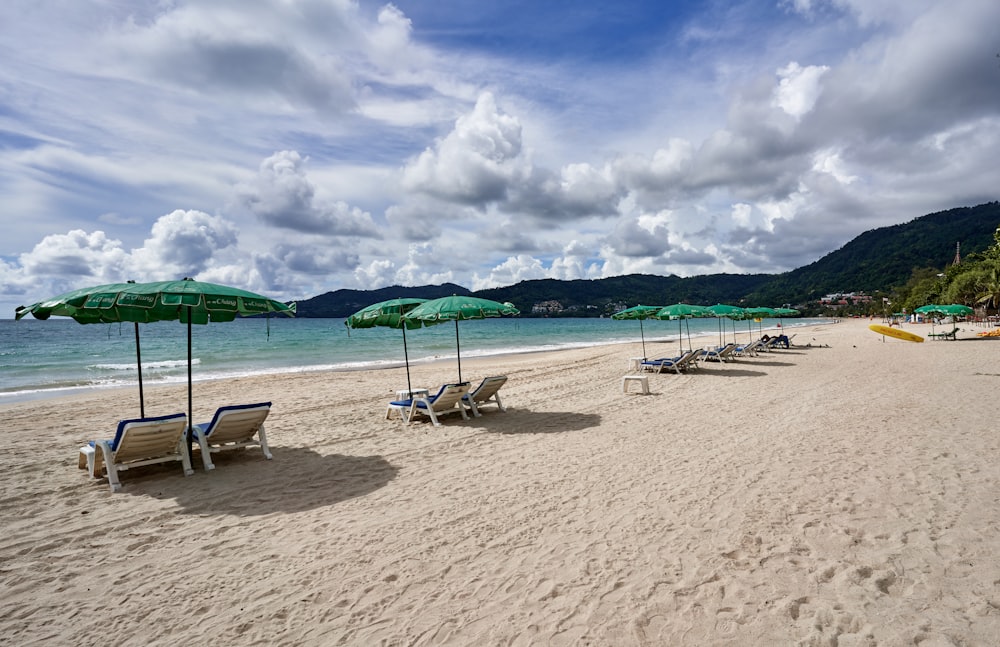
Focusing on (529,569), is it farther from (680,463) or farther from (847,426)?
(847,426)

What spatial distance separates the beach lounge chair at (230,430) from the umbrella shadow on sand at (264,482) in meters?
0.20

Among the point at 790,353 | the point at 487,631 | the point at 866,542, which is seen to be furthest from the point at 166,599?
the point at 790,353

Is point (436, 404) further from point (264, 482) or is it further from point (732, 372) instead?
point (732, 372)

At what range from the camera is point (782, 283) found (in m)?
141

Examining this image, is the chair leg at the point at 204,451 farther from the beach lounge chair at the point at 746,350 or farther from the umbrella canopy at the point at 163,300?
the beach lounge chair at the point at 746,350

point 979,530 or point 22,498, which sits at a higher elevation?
point 22,498

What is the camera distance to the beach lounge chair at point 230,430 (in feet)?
18.8

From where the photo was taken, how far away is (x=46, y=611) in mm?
3016

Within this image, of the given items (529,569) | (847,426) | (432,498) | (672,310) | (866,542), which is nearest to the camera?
(529,569)

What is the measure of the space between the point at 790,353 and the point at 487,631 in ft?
71.3

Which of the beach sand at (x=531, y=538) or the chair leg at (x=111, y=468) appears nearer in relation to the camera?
the beach sand at (x=531, y=538)

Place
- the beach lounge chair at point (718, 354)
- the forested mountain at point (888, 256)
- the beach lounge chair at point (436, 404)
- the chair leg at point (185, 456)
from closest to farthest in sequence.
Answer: the chair leg at point (185, 456) → the beach lounge chair at point (436, 404) → the beach lounge chair at point (718, 354) → the forested mountain at point (888, 256)

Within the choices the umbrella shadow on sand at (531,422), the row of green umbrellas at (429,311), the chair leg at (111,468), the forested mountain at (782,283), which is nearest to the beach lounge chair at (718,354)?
the umbrella shadow on sand at (531,422)

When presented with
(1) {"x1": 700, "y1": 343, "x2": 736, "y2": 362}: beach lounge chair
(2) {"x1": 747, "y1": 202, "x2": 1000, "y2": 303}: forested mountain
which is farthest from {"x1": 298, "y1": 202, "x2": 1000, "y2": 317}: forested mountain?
(1) {"x1": 700, "y1": 343, "x2": 736, "y2": 362}: beach lounge chair
